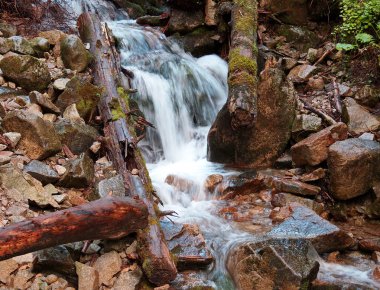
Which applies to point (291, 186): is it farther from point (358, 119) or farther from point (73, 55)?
point (73, 55)

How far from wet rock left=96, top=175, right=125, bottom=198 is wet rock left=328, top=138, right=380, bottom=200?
2690 millimetres

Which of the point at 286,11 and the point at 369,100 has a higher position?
the point at 286,11

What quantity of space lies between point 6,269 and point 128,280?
0.90 m

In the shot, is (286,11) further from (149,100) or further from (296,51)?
(149,100)

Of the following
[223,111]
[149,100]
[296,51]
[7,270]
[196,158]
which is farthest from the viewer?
[296,51]

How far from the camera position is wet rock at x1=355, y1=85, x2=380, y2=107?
5.98 meters

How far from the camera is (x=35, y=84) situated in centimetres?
484

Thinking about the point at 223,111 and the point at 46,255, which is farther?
the point at 223,111

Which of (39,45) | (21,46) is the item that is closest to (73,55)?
(39,45)

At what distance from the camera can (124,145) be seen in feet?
13.8

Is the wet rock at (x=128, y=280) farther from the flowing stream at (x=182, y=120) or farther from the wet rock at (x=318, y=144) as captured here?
the wet rock at (x=318, y=144)

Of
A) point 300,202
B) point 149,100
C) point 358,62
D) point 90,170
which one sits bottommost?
point 300,202

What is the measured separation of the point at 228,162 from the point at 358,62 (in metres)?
3.09

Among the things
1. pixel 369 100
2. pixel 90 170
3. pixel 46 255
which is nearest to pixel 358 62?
pixel 369 100
